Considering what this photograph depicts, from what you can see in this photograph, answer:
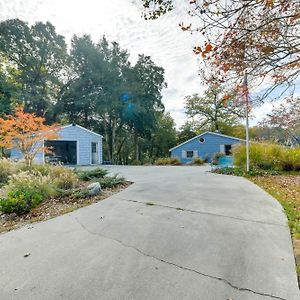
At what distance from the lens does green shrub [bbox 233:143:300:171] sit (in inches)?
426

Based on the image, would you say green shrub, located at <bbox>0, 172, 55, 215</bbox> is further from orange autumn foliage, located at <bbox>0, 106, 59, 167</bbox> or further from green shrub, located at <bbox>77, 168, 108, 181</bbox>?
orange autumn foliage, located at <bbox>0, 106, 59, 167</bbox>

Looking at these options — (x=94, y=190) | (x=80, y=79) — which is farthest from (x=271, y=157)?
(x=80, y=79)

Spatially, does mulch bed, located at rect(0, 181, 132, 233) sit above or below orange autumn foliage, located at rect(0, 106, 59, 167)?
below

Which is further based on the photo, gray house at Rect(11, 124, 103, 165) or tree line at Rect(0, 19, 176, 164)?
tree line at Rect(0, 19, 176, 164)

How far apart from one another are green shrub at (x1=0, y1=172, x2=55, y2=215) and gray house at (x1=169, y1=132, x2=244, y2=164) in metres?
17.5

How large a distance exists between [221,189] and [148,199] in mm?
2345

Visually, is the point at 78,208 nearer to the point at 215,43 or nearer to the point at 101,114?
the point at 215,43

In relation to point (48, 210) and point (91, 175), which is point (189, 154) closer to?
point (91, 175)

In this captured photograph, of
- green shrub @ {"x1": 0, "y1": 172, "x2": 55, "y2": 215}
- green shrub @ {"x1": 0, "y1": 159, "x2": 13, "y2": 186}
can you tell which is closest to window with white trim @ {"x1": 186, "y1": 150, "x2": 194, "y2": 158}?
green shrub @ {"x1": 0, "y1": 159, "x2": 13, "y2": 186}

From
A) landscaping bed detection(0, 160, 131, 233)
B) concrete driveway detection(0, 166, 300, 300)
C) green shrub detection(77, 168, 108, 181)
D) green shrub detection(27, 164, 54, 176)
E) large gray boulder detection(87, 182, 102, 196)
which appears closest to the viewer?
concrete driveway detection(0, 166, 300, 300)

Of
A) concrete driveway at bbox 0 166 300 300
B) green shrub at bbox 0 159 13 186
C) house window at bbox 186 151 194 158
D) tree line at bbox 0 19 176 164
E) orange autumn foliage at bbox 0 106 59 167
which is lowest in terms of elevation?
concrete driveway at bbox 0 166 300 300

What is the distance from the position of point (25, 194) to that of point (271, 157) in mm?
10635

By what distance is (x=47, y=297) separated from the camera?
2105 millimetres

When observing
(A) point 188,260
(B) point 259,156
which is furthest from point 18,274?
(B) point 259,156
